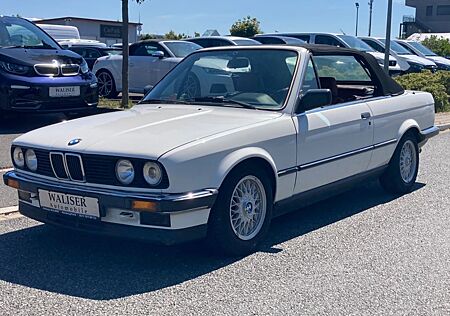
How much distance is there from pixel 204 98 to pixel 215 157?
128 cm

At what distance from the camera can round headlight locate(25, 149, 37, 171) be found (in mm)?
4938

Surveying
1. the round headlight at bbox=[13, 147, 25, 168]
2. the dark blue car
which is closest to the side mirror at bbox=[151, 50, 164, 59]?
the dark blue car

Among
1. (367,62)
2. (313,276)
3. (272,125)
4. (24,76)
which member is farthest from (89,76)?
(313,276)

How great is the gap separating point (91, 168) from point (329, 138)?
7.05ft

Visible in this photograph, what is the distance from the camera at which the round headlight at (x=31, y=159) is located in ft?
16.2

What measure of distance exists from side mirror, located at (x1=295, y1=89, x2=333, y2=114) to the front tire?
73 cm

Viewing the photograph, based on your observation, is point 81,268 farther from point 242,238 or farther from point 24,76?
point 24,76

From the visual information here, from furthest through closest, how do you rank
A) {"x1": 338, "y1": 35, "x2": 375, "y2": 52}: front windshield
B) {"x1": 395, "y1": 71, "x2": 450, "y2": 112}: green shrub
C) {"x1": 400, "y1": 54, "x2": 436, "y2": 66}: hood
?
{"x1": 400, "y1": 54, "x2": 436, "y2": 66}: hood < {"x1": 338, "y1": 35, "x2": 375, "y2": 52}: front windshield < {"x1": 395, "y1": 71, "x2": 450, "y2": 112}: green shrub

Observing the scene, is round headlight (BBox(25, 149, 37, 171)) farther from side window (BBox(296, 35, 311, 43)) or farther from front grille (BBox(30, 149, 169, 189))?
side window (BBox(296, 35, 311, 43))

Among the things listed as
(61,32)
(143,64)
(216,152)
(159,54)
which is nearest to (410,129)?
(216,152)

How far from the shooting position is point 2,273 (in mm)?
4547

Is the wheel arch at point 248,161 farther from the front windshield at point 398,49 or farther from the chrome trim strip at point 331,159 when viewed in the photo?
the front windshield at point 398,49

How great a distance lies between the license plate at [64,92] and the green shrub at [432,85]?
739cm

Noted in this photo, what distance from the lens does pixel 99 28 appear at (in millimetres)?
53000
